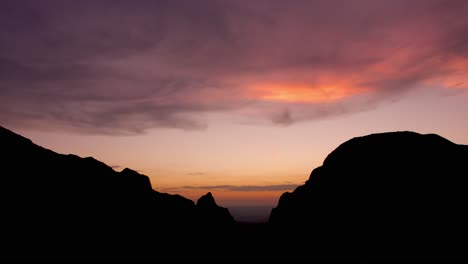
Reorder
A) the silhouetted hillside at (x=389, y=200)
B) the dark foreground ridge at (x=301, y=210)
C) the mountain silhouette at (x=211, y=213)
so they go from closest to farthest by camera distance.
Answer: the silhouetted hillside at (x=389, y=200) → the dark foreground ridge at (x=301, y=210) → the mountain silhouette at (x=211, y=213)

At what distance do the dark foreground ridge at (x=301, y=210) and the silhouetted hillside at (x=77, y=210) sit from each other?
0.63 ft

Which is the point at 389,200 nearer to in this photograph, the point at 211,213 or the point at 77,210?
the point at 77,210

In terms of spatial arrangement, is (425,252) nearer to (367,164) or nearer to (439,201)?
(439,201)

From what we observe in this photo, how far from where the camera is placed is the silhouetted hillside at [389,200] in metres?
52.3

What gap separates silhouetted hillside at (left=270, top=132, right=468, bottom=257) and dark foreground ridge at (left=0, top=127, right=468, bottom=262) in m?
0.14

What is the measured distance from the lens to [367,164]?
64250 millimetres

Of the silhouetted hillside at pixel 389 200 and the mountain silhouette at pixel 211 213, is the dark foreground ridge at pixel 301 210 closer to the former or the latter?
the silhouetted hillside at pixel 389 200

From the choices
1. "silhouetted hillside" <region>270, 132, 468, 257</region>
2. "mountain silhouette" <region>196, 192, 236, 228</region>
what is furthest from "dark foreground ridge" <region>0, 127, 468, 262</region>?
"mountain silhouette" <region>196, 192, 236, 228</region>

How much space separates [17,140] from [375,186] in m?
58.1

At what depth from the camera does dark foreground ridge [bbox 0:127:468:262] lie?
5334 centimetres

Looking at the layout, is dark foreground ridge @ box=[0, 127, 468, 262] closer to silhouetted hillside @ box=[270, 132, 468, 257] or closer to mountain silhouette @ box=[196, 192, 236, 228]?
silhouetted hillside @ box=[270, 132, 468, 257]

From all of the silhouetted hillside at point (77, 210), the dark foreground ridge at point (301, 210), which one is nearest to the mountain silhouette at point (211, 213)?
the silhouetted hillside at point (77, 210)

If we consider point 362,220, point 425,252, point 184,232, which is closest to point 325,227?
point 362,220

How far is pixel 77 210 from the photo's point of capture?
65938 mm
